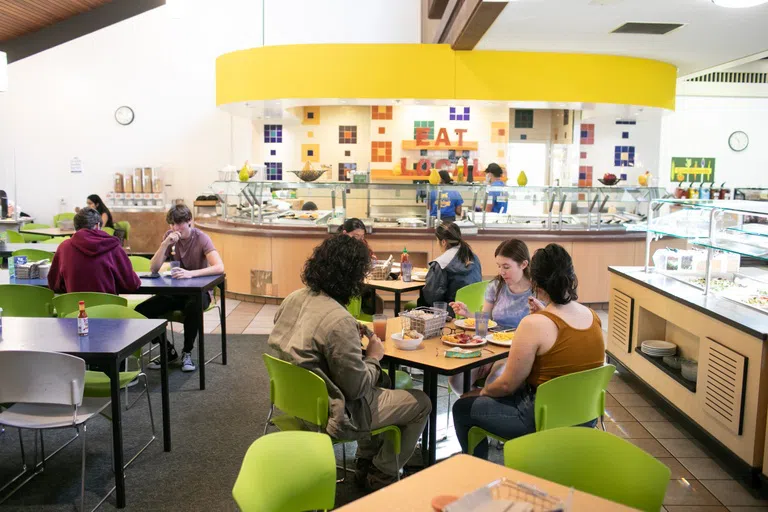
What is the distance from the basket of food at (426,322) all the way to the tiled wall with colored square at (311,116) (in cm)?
723

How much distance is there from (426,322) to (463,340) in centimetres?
26

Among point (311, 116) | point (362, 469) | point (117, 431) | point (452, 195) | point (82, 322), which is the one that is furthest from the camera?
point (311, 116)

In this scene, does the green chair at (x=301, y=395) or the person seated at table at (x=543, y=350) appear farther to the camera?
the person seated at table at (x=543, y=350)

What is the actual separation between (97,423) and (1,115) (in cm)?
957

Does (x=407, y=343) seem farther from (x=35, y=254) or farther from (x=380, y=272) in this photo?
(x=35, y=254)

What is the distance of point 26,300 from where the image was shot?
4605mm

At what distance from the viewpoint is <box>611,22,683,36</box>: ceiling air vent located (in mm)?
6924

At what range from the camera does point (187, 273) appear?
5301 mm

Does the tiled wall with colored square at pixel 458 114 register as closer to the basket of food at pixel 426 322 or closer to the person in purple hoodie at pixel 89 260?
the person in purple hoodie at pixel 89 260

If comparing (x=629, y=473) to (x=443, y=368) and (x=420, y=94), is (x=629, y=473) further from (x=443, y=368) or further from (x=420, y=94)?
(x=420, y=94)

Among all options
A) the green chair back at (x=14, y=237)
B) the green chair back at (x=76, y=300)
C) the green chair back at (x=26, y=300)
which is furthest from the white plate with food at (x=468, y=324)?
the green chair back at (x=14, y=237)

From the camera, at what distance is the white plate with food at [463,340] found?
3566 millimetres

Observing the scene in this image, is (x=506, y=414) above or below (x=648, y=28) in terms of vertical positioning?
below

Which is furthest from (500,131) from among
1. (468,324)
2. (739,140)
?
(468,324)
